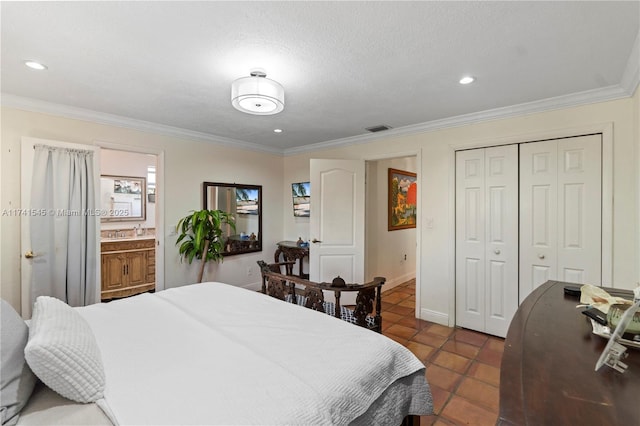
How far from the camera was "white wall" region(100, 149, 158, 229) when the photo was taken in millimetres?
4637

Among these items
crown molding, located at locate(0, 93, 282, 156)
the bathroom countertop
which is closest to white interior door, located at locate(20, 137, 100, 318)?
crown molding, located at locate(0, 93, 282, 156)

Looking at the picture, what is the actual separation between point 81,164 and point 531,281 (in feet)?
15.4

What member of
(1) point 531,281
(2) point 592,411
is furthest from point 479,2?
(1) point 531,281

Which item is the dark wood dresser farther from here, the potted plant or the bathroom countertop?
the bathroom countertop

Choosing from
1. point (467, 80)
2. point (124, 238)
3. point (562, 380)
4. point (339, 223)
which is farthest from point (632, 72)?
point (124, 238)

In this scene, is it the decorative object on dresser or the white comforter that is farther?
the decorative object on dresser

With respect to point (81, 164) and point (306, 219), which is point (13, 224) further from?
point (306, 219)

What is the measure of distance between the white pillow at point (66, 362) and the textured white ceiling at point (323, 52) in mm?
1547

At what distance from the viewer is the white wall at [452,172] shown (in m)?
2.41

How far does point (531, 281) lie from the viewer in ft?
9.52

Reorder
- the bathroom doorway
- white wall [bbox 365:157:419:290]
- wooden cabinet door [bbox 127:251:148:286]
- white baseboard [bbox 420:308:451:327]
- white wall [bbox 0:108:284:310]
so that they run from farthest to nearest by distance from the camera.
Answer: white wall [bbox 365:157:419:290]
wooden cabinet door [bbox 127:251:148:286]
the bathroom doorway
white baseboard [bbox 420:308:451:327]
white wall [bbox 0:108:284:310]

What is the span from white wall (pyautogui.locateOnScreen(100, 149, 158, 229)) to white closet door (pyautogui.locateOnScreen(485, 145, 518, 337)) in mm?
4730

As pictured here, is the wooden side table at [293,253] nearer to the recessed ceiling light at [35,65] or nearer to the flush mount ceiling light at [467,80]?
the flush mount ceiling light at [467,80]

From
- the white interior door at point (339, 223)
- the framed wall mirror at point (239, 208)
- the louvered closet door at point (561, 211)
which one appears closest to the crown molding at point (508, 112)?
the louvered closet door at point (561, 211)
